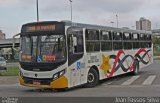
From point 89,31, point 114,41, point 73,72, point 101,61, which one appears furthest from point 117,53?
point 73,72

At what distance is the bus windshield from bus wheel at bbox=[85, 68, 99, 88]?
2.43 m

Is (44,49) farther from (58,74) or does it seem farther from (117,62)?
(117,62)

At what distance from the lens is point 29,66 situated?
53.5 feet

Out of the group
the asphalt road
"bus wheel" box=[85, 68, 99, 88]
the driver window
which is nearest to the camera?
the asphalt road

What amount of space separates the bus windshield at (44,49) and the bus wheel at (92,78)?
2.43 m

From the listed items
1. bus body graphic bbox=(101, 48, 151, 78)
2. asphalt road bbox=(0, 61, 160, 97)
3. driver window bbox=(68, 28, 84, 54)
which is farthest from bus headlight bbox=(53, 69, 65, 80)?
bus body graphic bbox=(101, 48, 151, 78)

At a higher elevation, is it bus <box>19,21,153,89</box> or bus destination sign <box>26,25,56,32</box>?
bus destination sign <box>26,25,56,32</box>

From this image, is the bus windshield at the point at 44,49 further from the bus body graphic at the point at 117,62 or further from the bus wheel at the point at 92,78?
the bus body graphic at the point at 117,62

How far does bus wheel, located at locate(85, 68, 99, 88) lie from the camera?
17.8 m

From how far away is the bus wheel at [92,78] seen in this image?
17828 mm

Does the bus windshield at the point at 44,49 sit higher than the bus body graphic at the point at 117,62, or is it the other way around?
the bus windshield at the point at 44,49

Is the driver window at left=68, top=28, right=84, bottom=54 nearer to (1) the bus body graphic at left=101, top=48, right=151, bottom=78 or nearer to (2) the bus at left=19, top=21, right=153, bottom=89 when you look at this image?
(2) the bus at left=19, top=21, right=153, bottom=89

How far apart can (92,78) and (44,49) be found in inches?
125

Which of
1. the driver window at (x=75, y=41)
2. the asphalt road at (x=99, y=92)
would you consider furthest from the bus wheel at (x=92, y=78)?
the driver window at (x=75, y=41)
